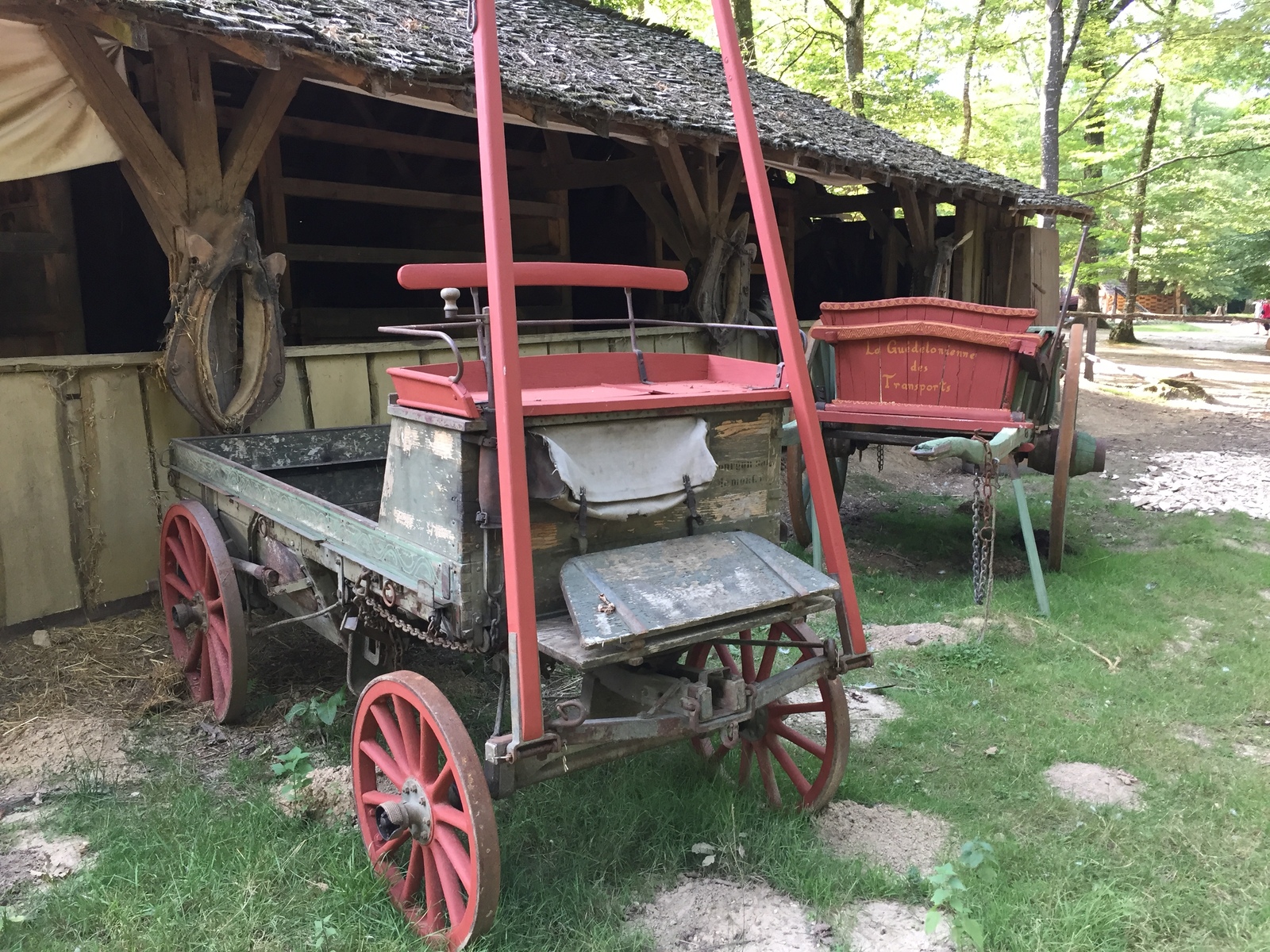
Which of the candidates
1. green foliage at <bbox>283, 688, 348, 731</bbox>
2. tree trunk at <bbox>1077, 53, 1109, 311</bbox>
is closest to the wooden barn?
green foliage at <bbox>283, 688, 348, 731</bbox>

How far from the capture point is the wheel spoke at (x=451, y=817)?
2281 mm

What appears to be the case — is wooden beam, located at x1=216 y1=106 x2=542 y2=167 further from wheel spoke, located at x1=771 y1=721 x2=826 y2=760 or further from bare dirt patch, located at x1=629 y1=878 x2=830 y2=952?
bare dirt patch, located at x1=629 y1=878 x2=830 y2=952

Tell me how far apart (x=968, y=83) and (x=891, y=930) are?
20858mm

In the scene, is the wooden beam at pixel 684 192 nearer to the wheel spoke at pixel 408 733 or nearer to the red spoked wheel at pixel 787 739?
the red spoked wheel at pixel 787 739

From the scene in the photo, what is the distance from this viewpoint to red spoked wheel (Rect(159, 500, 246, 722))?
371 centimetres

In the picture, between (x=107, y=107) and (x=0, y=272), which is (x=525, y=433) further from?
(x=0, y=272)

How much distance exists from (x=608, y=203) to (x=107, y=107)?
785 cm

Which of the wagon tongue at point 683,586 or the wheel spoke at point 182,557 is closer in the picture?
the wagon tongue at point 683,586

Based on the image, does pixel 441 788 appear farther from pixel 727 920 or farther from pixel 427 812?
pixel 727 920

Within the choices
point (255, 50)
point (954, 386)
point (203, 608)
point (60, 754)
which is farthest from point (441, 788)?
point (954, 386)

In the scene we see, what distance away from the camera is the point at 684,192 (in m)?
7.80

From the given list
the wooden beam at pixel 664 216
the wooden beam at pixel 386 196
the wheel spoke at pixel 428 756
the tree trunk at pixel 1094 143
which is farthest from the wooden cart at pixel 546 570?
the tree trunk at pixel 1094 143

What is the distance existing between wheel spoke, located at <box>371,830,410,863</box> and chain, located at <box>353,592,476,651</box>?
53 centimetres

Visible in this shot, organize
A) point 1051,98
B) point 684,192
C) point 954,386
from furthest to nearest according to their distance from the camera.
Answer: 1. point 1051,98
2. point 684,192
3. point 954,386
